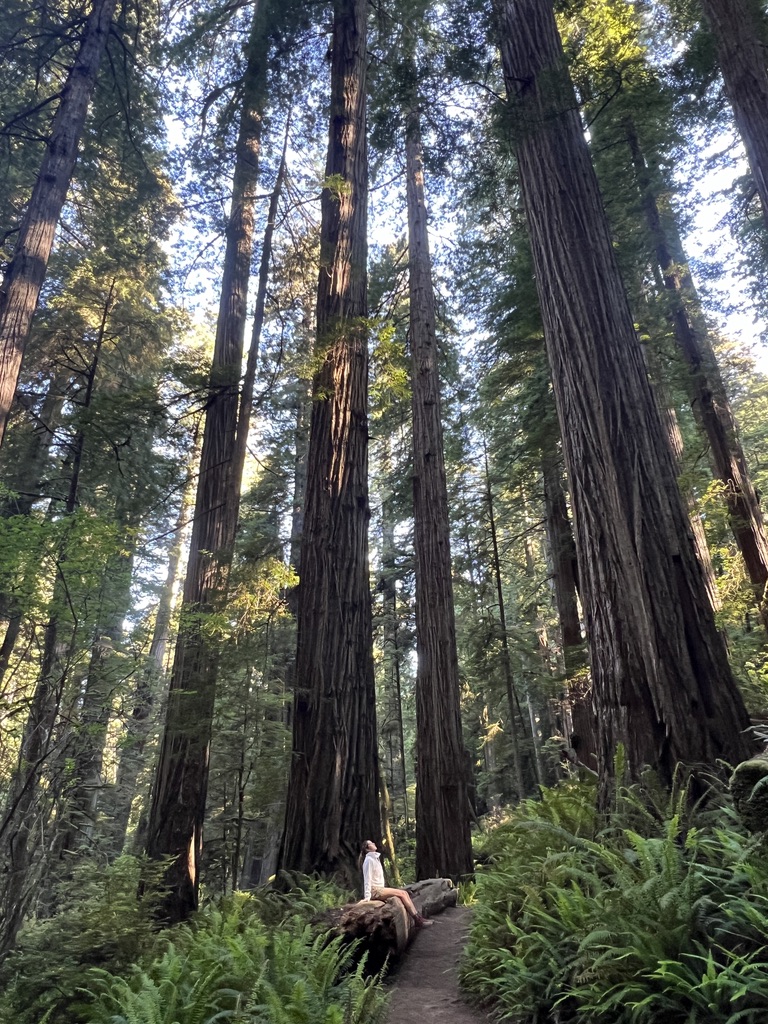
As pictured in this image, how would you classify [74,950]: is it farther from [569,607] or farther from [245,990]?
[569,607]

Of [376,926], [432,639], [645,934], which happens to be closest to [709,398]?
[432,639]

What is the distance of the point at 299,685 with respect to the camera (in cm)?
613

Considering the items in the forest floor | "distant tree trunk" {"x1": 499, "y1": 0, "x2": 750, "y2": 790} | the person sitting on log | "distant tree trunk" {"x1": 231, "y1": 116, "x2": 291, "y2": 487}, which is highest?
"distant tree trunk" {"x1": 231, "y1": 116, "x2": 291, "y2": 487}

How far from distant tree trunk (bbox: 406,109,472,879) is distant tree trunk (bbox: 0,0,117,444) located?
5.09 m

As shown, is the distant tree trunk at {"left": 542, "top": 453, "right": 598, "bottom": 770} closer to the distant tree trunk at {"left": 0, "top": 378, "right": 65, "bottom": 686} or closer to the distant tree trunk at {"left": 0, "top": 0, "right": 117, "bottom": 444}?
the distant tree trunk at {"left": 0, "top": 0, "right": 117, "bottom": 444}

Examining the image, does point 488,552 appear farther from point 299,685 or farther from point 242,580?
point 299,685

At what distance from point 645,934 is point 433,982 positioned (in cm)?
230

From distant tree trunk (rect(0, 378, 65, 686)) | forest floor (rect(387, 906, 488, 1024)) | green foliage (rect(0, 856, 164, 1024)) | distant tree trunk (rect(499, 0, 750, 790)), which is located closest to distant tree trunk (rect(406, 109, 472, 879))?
forest floor (rect(387, 906, 488, 1024))

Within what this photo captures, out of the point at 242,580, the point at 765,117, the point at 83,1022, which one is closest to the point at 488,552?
the point at 242,580

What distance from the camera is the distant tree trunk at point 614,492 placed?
3896 mm

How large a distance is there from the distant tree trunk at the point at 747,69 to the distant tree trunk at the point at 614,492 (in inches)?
86.3

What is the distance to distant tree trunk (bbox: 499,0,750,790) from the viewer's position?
12.8 feet

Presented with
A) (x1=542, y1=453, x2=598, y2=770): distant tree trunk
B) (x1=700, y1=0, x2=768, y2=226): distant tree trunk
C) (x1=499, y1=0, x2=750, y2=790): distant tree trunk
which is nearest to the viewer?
(x1=499, y1=0, x2=750, y2=790): distant tree trunk

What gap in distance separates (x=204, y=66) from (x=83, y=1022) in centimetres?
1447
